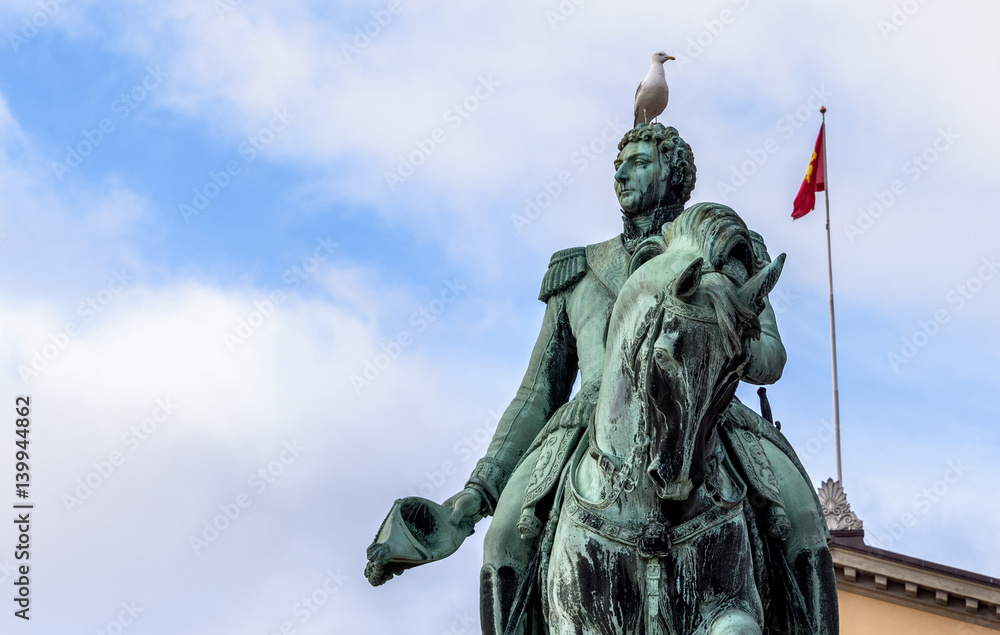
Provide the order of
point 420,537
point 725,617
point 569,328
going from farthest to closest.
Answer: point 569,328 → point 420,537 → point 725,617

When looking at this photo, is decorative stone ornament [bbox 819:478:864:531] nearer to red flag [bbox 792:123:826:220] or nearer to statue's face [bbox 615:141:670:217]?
red flag [bbox 792:123:826:220]

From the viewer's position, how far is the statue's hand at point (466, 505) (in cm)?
1077

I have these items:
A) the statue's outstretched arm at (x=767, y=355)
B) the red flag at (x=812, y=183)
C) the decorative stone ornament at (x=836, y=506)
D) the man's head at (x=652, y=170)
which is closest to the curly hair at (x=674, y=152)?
the man's head at (x=652, y=170)

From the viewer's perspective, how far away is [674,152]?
11.0 metres

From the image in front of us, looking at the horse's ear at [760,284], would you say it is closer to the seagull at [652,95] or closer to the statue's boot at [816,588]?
the statue's boot at [816,588]

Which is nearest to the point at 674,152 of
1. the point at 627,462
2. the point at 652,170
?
the point at 652,170

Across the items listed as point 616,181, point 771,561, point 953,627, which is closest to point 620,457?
point 771,561

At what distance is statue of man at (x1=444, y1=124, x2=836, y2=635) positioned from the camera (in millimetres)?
9828

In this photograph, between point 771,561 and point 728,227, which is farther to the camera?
point 771,561

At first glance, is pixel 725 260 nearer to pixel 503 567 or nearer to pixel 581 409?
pixel 581 409

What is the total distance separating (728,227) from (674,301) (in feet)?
1.62

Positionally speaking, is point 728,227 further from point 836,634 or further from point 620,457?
point 836,634

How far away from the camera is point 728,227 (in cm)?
869

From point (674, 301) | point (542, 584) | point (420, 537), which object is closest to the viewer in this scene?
point (674, 301)
